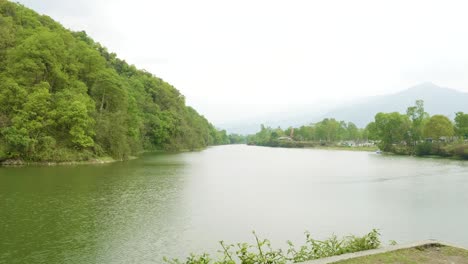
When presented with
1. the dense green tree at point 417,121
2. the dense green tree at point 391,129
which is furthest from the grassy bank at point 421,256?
the dense green tree at point 391,129

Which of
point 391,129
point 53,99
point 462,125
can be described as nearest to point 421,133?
point 391,129

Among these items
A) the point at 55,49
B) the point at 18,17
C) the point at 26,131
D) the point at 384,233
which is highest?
the point at 18,17

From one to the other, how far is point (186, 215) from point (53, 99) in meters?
A: 35.6

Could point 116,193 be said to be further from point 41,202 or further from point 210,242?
point 210,242

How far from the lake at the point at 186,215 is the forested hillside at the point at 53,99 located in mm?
13040

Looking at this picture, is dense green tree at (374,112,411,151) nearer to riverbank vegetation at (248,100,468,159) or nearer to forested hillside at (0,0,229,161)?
riverbank vegetation at (248,100,468,159)

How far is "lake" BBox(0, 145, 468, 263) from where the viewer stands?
41.1 ft

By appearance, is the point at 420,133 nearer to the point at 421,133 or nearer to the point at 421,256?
the point at 421,133

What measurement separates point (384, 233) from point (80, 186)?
20852 mm

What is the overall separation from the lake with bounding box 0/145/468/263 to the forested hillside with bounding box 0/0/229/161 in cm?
1304

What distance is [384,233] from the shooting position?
48.9 feet

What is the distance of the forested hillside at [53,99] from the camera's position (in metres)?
42.2

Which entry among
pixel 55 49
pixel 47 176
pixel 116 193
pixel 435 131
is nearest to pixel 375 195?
pixel 116 193

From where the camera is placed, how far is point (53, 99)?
4519 centimetres
